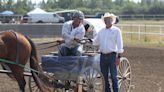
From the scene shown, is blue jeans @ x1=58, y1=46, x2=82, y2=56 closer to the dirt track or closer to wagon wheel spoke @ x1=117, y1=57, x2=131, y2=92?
wagon wheel spoke @ x1=117, y1=57, x2=131, y2=92

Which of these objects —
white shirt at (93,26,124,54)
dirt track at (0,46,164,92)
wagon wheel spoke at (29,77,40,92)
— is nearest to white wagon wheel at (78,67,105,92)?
white shirt at (93,26,124,54)

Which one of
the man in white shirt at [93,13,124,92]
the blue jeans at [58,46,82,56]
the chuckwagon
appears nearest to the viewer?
the man in white shirt at [93,13,124,92]

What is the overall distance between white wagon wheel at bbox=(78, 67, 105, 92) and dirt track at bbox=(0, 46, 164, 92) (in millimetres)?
1686

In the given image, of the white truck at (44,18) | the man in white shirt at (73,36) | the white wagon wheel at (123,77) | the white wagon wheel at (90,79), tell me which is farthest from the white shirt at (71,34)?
the white truck at (44,18)

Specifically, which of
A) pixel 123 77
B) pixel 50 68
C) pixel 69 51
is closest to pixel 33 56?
pixel 50 68

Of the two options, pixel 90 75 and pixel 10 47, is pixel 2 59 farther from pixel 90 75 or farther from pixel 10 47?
pixel 90 75

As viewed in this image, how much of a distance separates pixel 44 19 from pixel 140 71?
45.8 meters

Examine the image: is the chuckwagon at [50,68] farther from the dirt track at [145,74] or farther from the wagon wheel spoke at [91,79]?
the dirt track at [145,74]

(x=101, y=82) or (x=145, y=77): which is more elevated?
(x=101, y=82)

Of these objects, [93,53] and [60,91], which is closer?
[93,53]

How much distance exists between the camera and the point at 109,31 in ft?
27.6

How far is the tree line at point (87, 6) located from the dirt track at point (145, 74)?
232 ft

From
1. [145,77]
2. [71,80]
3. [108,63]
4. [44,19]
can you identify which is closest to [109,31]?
[108,63]

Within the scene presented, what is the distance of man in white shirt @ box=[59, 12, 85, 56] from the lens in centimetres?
897
